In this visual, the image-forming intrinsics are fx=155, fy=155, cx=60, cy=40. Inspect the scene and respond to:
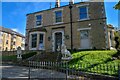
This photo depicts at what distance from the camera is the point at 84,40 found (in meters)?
20.8

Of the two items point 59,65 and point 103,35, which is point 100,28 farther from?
point 59,65

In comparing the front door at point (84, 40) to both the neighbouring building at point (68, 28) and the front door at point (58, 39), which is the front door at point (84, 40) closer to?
the neighbouring building at point (68, 28)

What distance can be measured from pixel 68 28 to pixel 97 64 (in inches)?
453

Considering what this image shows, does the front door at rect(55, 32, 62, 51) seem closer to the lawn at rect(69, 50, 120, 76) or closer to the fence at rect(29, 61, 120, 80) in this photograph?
the lawn at rect(69, 50, 120, 76)

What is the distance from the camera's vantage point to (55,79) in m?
8.88

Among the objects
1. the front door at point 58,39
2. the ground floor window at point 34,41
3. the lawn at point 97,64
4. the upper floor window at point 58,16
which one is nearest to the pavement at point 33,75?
the lawn at point 97,64

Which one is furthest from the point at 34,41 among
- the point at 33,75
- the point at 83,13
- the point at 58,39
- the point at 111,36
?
the point at 33,75

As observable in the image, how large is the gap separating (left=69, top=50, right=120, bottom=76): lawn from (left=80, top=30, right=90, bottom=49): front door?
669 cm

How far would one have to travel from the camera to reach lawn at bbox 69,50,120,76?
9.53 meters

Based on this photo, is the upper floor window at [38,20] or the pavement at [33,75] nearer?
the pavement at [33,75]

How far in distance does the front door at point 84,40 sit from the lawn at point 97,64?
669 cm

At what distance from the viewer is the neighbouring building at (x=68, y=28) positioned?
20047mm

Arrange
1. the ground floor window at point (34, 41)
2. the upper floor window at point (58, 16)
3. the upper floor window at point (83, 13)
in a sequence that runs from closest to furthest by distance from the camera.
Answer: the upper floor window at point (83, 13)
the upper floor window at point (58, 16)
the ground floor window at point (34, 41)

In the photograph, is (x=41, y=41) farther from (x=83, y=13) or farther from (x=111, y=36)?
(x=111, y=36)
